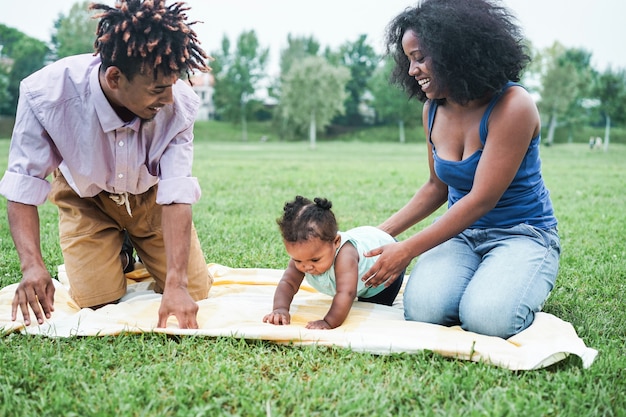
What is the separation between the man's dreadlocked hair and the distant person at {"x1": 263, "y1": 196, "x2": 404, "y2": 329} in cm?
90

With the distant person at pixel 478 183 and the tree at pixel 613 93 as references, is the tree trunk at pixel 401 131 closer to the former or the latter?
the tree at pixel 613 93

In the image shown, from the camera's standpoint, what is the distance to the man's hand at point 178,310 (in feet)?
9.84

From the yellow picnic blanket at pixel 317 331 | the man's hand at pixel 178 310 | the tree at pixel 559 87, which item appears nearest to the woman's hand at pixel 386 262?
the yellow picnic blanket at pixel 317 331

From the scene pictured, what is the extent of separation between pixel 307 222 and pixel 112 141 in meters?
1.10

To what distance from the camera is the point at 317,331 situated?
2926 millimetres

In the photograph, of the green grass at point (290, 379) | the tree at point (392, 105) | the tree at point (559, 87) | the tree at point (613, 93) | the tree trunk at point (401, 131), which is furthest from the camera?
the tree at point (392, 105)

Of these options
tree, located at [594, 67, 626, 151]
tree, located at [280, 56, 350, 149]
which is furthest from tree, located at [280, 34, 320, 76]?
tree, located at [594, 67, 626, 151]

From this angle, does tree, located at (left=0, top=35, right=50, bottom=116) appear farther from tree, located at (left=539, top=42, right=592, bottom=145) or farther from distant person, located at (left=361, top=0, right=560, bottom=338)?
distant person, located at (left=361, top=0, right=560, bottom=338)

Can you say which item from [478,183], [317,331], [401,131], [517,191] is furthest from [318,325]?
[401,131]

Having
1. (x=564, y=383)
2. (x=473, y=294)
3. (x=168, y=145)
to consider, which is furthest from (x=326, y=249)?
(x=564, y=383)

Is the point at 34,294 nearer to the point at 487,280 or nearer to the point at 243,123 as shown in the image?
the point at 487,280

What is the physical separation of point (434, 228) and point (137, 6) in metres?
1.73

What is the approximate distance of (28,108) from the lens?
3059 mm

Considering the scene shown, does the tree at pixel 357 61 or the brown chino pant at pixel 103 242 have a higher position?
the tree at pixel 357 61
